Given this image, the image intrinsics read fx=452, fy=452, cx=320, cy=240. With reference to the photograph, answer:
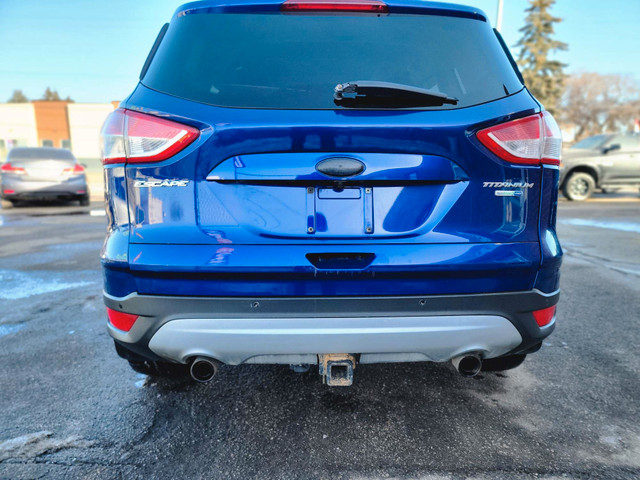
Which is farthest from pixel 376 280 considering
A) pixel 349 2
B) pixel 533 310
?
pixel 349 2

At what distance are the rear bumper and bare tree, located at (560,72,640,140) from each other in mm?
59644

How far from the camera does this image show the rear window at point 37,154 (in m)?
10.7

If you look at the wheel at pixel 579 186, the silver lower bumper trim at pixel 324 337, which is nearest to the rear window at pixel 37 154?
the silver lower bumper trim at pixel 324 337

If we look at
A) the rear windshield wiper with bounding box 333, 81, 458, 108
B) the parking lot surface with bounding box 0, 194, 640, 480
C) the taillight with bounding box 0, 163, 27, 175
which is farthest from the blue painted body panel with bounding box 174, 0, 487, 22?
the taillight with bounding box 0, 163, 27, 175

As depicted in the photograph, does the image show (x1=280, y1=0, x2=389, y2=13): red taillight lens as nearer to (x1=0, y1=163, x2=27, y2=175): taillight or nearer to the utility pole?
(x1=0, y1=163, x2=27, y2=175): taillight

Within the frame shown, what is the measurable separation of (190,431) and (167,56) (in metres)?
1.67

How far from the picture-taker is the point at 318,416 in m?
2.21

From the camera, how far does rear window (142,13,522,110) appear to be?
5.86ft

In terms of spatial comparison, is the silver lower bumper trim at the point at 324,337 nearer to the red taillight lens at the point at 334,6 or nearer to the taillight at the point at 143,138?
the taillight at the point at 143,138

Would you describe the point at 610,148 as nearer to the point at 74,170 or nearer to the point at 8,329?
the point at 8,329

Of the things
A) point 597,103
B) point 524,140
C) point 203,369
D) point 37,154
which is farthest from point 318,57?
point 597,103

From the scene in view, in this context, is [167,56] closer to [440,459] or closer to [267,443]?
[267,443]

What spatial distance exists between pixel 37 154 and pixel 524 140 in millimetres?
12057

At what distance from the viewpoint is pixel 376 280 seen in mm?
1685
